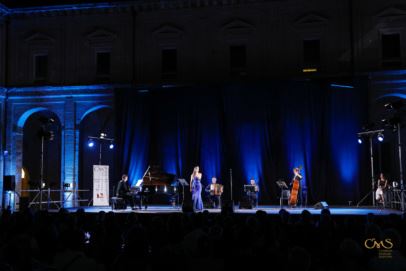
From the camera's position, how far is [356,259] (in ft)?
16.3

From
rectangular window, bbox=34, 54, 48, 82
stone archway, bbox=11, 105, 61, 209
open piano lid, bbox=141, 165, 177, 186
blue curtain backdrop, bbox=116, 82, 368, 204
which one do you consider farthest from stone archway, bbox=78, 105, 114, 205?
open piano lid, bbox=141, 165, 177, 186

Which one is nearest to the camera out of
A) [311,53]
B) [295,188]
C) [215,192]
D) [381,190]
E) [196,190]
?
[196,190]

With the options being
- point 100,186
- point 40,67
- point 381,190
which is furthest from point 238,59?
point 40,67

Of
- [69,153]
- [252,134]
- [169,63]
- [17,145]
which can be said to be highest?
[169,63]

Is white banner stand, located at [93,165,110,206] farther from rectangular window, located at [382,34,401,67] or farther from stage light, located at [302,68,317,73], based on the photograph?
rectangular window, located at [382,34,401,67]

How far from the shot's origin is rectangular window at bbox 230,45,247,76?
24109 mm

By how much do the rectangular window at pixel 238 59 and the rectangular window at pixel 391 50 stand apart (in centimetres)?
631

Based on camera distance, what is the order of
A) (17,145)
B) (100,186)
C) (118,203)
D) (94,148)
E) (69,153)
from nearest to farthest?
(118,203) → (100,186) → (69,153) → (17,145) → (94,148)

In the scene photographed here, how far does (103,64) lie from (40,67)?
11.3 feet

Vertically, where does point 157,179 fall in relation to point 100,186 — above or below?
above

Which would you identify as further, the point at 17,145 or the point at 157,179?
the point at 17,145

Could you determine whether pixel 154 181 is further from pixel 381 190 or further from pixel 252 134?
pixel 381 190

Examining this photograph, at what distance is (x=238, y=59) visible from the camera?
24250mm
